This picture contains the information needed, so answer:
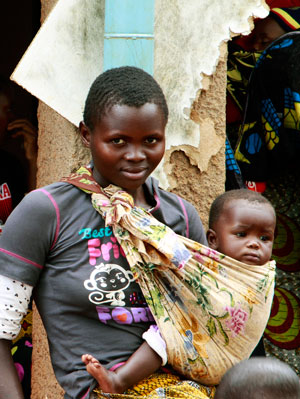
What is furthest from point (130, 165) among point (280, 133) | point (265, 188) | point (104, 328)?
point (265, 188)

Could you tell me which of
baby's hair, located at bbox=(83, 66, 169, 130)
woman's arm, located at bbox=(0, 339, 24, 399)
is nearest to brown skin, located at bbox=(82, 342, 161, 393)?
woman's arm, located at bbox=(0, 339, 24, 399)

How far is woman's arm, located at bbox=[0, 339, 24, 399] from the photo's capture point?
2.14 metres

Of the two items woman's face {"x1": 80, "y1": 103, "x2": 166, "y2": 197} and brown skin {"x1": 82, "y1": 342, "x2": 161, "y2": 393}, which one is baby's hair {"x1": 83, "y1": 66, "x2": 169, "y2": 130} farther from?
brown skin {"x1": 82, "y1": 342, "x2": 161, "y2": 393}

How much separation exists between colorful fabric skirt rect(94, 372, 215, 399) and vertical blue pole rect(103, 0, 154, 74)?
53.0 inches

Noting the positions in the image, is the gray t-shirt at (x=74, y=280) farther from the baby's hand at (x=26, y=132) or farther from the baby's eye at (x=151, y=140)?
the baby's hand at (x=26, y=132)

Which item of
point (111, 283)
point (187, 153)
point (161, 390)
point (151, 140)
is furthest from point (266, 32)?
point (161, 390)

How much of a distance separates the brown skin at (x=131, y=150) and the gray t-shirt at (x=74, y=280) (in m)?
0.06

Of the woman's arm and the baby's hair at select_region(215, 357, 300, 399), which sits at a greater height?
the baby's hair at select_region(215, 357, 300, 399)

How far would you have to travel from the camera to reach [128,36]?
9.75ft

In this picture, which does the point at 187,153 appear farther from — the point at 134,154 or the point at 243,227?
the point at 134,154

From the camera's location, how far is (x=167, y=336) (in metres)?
2.16

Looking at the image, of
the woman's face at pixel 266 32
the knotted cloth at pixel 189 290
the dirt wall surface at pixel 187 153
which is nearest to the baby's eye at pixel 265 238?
the knotted cloth at pixel 189 290

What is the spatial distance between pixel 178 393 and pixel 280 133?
1916 millimetres

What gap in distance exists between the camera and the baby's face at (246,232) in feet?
8.39
